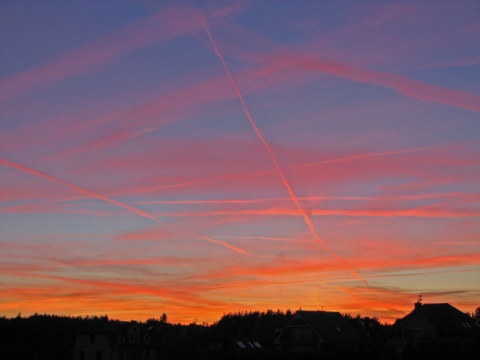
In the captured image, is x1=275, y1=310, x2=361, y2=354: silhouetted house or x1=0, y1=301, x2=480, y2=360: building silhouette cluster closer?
x1=0, y1=301, x2=480, y2=360: building silhouette cluster

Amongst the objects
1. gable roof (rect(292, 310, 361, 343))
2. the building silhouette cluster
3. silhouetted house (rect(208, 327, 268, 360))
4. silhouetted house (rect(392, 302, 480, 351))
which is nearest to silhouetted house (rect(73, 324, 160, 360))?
the building silhouette cluster

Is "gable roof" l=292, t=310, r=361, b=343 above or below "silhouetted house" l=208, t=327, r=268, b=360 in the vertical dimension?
above

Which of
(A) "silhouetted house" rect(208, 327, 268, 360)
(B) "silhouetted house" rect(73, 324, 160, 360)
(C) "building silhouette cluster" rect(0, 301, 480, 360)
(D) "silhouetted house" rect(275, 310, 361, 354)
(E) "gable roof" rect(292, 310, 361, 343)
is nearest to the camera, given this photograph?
(C) "building silhouette cluster" rect(0, 301, 480, 360)

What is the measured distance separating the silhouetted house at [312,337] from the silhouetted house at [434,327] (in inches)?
386

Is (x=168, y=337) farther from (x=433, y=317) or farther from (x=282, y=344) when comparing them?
(x=433, y=317)

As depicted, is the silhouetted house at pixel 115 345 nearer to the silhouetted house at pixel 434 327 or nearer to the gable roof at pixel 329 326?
the gable roof at pixel 329 326

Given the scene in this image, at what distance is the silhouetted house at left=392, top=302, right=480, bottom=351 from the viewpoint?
3386 inches

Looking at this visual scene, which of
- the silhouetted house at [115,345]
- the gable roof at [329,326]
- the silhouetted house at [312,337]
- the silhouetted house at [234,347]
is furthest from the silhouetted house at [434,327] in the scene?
the silhouetted house at [115,345]

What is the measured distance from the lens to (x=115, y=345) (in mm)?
99125

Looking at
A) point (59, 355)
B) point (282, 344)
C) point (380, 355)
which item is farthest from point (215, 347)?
point (380, 355)

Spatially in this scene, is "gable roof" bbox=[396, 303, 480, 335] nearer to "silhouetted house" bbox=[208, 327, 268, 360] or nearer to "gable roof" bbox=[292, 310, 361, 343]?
"gable roof" bbox=[292, 310, 361, 343]

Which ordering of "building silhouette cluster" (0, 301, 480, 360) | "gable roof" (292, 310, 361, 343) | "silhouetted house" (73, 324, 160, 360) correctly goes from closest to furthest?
1. "building silhouette cluster" (0, 301, 480, 360)
2. "gable roof" (292, 310, 361, 343)
3. "silhouetted house" (73, 324, 160, 360)

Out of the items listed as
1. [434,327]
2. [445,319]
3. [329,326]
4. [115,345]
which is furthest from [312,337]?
[115,345]

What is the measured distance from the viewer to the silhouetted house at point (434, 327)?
8600 cm
